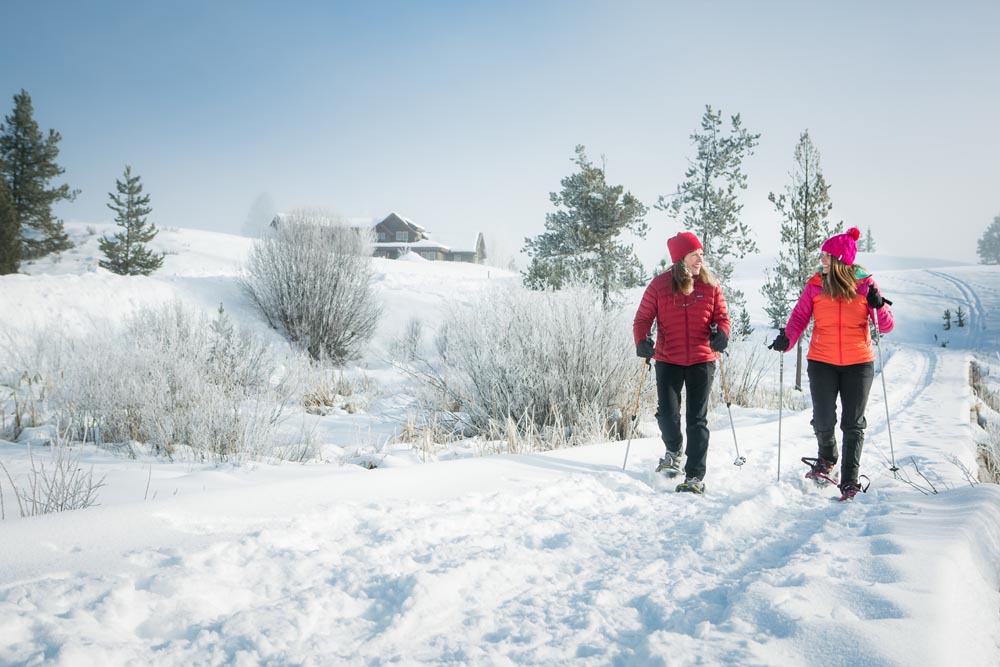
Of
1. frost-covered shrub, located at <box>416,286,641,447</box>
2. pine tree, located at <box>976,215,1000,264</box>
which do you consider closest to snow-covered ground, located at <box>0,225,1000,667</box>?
frost-covered shrub, located at <box>416,286,641,447</box>

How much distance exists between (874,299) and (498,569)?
3.06 m

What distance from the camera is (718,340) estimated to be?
3.66 metres

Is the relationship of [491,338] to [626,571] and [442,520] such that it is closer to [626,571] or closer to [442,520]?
[442,520]

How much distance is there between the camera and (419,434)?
5.84 metres

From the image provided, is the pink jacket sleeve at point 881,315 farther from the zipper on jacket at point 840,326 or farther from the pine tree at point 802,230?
the pine tree at point 802,230

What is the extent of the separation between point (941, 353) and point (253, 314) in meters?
25.8

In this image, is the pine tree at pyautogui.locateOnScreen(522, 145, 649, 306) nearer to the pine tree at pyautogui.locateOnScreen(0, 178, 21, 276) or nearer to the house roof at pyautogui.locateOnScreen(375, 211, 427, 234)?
the pine tree at pyautogui.locateOnScreen(0, 178, 21, 276)

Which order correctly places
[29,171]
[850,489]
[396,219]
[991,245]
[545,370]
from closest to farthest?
[850,489], [545,370], [29,171], [396,219], [991,245]

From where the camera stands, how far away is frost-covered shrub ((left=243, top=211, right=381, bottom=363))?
45.2 ft

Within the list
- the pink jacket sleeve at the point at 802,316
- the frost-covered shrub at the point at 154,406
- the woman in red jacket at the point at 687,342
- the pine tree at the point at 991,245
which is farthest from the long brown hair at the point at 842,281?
the pine tree at the point at 991,245

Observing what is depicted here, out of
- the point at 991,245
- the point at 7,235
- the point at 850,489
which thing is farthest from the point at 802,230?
the point at 991,245

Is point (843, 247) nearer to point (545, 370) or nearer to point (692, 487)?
point (692, 487)

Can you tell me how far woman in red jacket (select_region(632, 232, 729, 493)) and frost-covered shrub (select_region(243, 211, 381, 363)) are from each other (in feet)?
36.4

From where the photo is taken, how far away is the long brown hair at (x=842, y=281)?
11.6 feet
